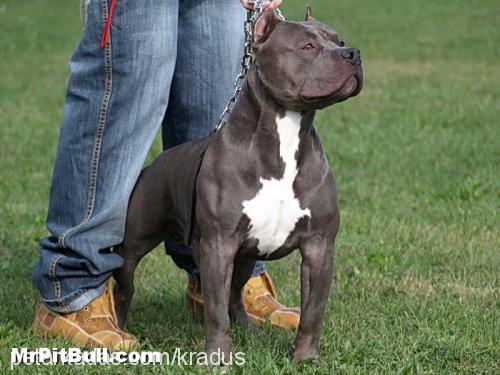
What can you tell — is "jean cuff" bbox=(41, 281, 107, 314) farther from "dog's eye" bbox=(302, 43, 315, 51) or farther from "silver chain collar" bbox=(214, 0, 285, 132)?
"dog's eye" bbox=(302, 43, 315, 51)

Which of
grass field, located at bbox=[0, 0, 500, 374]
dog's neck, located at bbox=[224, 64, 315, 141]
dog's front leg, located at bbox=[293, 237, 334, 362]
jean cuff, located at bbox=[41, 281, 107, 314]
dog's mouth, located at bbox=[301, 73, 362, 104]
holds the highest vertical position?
dog's mouth, located at bbox=[301, 73, 362, 104]

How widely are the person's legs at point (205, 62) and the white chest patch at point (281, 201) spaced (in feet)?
2.96

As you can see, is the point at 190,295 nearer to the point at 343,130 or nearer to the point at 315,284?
the point at 315,284

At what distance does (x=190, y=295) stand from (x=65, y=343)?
0.76 m

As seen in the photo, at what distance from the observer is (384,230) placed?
21.1 feet

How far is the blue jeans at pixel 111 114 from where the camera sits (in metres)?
4.42

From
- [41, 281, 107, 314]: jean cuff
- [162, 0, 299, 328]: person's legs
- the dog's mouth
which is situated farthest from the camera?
[162, 0, 299, 328]: person's legs

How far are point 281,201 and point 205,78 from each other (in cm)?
106

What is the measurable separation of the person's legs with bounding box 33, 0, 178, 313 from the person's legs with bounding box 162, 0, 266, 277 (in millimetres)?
241

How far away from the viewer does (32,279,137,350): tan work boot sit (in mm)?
4496

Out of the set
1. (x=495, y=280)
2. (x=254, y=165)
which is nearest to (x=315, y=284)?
(x=254, y=165)

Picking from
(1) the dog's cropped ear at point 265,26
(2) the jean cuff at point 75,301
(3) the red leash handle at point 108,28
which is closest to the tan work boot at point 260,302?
(2) the jean cuff at point 75,301

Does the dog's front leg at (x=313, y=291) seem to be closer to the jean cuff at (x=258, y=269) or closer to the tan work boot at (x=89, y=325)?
the tan work boot at (x=89, y=325)

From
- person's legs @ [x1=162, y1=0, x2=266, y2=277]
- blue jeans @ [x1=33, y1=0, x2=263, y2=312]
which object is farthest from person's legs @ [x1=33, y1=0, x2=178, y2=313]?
person's legs @ [x1=162, y1=0, x2=266, y2=277]
